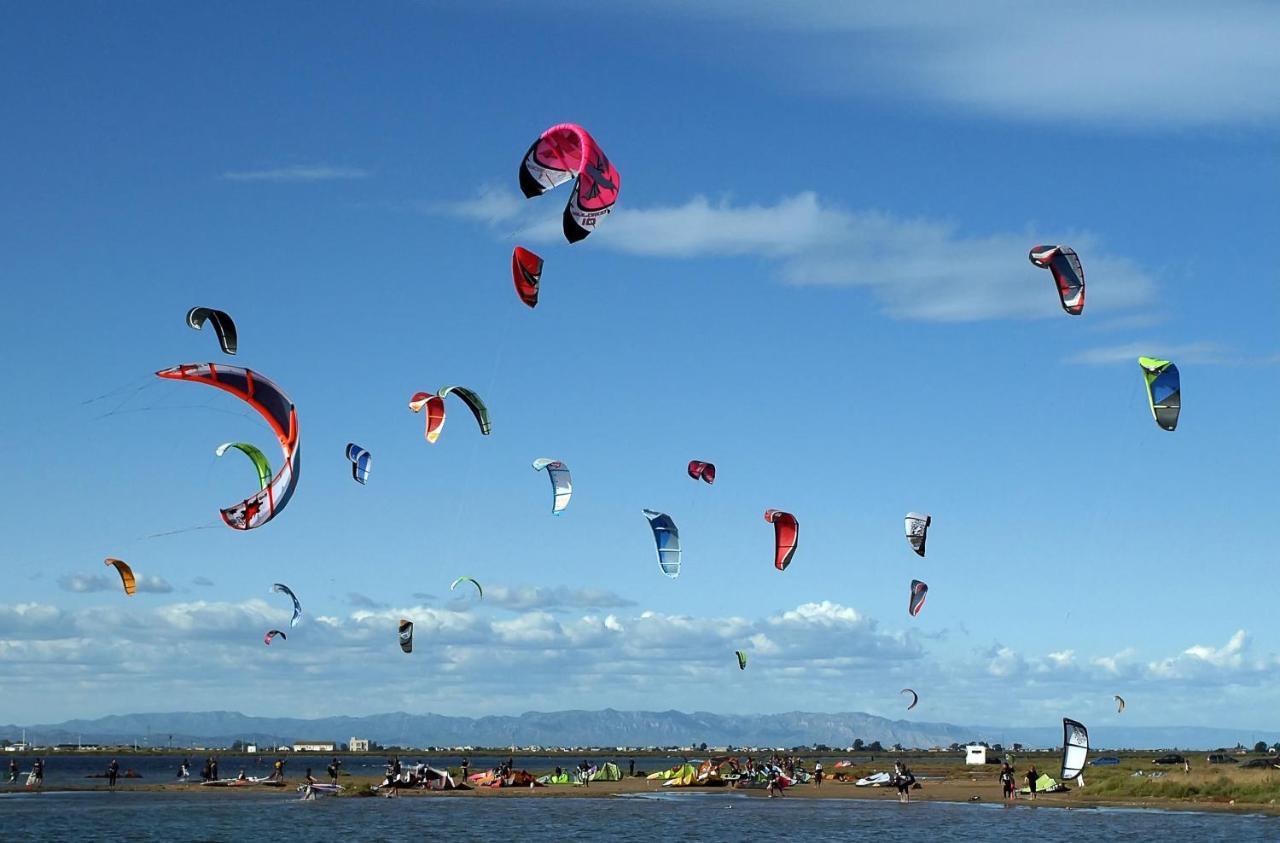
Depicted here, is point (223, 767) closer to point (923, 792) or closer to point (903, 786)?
point (923, 792)

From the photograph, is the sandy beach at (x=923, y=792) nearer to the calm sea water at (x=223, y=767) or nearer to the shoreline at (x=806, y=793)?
the shoreline at (x=806, y=793)

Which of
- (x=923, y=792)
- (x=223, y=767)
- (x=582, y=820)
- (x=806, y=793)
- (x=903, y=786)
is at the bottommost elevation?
A: (x=223, y=767)

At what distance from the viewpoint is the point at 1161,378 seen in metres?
32.2

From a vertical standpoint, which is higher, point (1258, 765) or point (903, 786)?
point (1258, 765)

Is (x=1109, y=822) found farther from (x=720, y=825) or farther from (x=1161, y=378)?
(x=1161, y=378)

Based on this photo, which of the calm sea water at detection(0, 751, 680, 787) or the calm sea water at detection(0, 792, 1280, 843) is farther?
the calm sea water at detection(0, 751, 680, 787)

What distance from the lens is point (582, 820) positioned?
41219mm

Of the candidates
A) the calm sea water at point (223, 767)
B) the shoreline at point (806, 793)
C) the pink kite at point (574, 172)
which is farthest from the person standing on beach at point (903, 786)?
the pink kite at point (574, 172)

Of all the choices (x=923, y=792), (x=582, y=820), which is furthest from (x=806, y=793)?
(x=582, y=820)

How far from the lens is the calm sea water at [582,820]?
119ft

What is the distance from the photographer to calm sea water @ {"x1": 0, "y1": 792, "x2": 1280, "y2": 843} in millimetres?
36188

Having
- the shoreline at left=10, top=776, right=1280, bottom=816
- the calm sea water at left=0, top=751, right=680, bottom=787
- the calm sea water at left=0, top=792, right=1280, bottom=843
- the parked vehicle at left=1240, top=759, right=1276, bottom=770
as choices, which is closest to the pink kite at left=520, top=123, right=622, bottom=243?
the calm sea water at left=0, top=792, right=1280, bottom=843

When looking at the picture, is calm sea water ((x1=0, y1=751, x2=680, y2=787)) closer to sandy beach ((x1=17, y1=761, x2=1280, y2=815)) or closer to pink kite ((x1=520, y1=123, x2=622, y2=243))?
sandy beach ((x1=17, y1=761, x2=1280, y2=815))

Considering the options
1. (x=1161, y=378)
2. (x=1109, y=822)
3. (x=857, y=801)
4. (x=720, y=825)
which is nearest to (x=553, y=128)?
(x=1161, y=378)
